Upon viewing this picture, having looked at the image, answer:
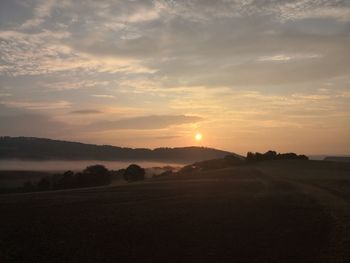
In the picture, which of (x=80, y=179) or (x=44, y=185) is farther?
(x=80, y=179)

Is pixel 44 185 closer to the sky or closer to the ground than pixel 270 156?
closer to the ground

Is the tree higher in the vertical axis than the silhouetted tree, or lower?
higher

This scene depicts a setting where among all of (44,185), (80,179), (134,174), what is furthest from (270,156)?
(44,185)

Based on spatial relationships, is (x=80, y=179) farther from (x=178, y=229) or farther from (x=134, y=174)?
(x=178, y=229)

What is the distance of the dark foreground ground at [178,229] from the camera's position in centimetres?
2211

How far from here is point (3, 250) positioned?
2219 cm

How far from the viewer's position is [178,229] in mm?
27344

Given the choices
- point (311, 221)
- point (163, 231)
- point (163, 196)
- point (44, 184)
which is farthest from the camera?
point (44, 184)

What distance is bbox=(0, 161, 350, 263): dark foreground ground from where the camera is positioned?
72.5ft

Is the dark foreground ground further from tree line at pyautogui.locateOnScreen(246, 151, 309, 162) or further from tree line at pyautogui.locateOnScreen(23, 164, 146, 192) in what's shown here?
tree line at pyautogui.locateOnScreen(246, 151, 309, 162)

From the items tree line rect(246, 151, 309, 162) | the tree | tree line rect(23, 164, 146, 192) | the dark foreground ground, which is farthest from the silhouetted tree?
the dark foreground ground

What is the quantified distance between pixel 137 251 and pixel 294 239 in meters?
8.29

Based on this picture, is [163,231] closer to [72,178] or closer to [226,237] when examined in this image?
[226,237]

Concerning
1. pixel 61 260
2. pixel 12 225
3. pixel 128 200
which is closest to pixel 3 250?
pixel 61 260
